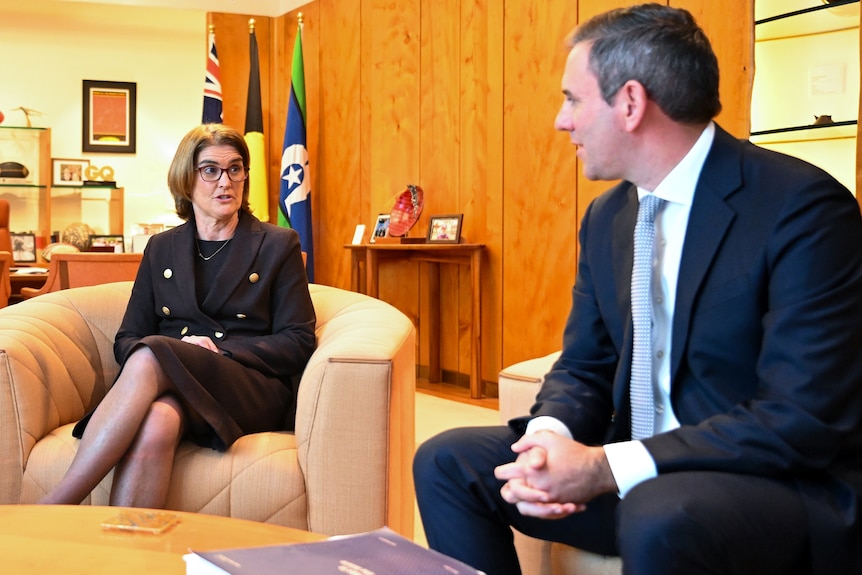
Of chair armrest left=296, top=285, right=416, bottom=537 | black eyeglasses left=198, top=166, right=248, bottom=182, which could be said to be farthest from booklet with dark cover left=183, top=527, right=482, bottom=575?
black eyeglasses left=198, top=166, right=248, bottom=182

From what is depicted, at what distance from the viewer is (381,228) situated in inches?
245

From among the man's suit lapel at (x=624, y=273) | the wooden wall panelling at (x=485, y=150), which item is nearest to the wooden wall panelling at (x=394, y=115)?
the wooden wall panelling at (x=485, y=150)

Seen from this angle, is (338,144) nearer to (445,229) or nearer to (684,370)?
(445,229)

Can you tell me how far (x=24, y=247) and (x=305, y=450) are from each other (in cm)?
611

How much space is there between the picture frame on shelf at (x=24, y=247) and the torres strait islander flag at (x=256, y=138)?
5.85 feet

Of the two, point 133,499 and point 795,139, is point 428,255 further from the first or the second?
point 133,499

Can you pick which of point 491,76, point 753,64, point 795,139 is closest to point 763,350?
point 795,139

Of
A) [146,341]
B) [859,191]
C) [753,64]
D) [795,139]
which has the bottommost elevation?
[146,341]

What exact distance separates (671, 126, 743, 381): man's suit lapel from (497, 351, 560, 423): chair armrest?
0.49 m

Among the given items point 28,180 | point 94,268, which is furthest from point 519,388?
point 28,180

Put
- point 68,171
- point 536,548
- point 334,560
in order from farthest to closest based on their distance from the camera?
1. point 68,171
2. point 536,548
3. point 334,560

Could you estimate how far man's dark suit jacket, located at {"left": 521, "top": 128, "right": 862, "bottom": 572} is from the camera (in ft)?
4.42

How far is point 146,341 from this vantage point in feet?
7.69

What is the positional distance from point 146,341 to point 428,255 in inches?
145
